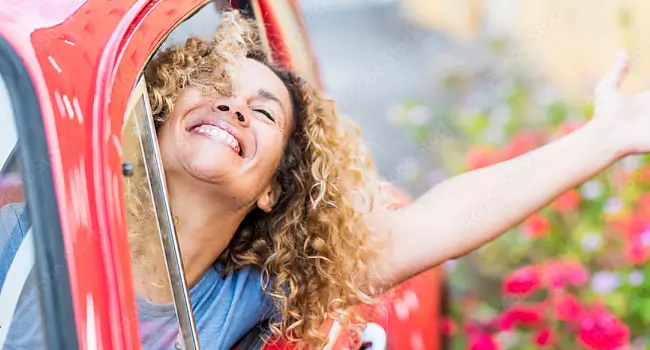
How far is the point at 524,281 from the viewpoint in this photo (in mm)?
1573

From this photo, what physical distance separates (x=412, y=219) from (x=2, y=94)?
816mm

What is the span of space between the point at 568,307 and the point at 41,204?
3.36ft

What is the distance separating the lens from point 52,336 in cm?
94

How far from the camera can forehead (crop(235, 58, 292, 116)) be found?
1394 mm

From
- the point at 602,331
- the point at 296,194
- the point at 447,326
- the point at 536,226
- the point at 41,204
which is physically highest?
the point at 41,204

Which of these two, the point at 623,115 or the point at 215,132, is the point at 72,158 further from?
the point at 623,115

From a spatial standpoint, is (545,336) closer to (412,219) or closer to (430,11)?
(412,219)

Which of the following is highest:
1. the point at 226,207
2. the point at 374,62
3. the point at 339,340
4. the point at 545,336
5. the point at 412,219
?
the point at 374,62

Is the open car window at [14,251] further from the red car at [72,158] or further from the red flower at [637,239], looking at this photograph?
the red flower at [637,239]

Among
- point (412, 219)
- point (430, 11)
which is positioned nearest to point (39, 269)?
point (412, 219)

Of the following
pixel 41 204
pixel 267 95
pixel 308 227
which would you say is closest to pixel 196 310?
pixel 308 227

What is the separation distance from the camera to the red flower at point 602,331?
1536 millimetres

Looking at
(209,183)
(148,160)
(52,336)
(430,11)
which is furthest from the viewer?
(430,11)

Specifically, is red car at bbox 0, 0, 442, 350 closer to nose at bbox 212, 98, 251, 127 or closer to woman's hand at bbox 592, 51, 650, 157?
nose at bbox 212, 98, 251, 127
